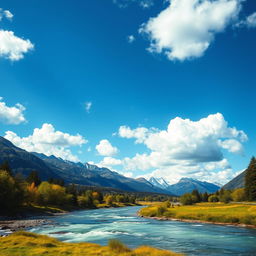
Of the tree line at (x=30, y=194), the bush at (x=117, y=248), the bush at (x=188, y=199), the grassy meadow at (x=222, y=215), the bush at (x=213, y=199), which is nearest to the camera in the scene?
the bush at (x=117, y=248)

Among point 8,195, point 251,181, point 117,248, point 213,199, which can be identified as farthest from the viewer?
point 213,199

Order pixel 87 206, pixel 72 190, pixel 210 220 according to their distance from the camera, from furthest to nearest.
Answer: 1. pixel 87 206
2. pixel 72 190
3. pixel 210 220

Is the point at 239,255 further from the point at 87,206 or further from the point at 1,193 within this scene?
the point at 87,206

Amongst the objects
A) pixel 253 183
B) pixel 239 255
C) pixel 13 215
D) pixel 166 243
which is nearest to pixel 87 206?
pixel 13 215

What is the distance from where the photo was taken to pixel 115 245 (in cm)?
3234

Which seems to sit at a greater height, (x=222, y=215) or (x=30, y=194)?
(x=30, y=194)

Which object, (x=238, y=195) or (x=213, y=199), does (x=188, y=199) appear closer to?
(x=213, y=199)

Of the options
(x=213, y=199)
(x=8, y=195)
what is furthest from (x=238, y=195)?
(x=8, y=195)

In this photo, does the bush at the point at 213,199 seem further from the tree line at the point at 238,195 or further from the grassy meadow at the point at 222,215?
the grassy meadow at the point at 222,215

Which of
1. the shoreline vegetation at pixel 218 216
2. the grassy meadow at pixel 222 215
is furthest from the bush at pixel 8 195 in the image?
the grassy meadow at pixel 222 215

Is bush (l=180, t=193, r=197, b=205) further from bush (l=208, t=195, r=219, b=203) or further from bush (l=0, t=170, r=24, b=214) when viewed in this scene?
bush (l=0, t=170, r=24, b=214)

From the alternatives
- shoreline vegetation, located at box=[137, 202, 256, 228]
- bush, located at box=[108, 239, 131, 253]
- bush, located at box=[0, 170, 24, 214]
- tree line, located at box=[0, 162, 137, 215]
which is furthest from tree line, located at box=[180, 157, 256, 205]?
bush, located at box=[108, 239, 131, 253]

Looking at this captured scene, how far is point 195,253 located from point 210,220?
157ft

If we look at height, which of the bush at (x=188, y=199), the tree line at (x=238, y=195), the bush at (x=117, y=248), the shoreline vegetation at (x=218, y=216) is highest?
the tree line at (x=238, y=195)
